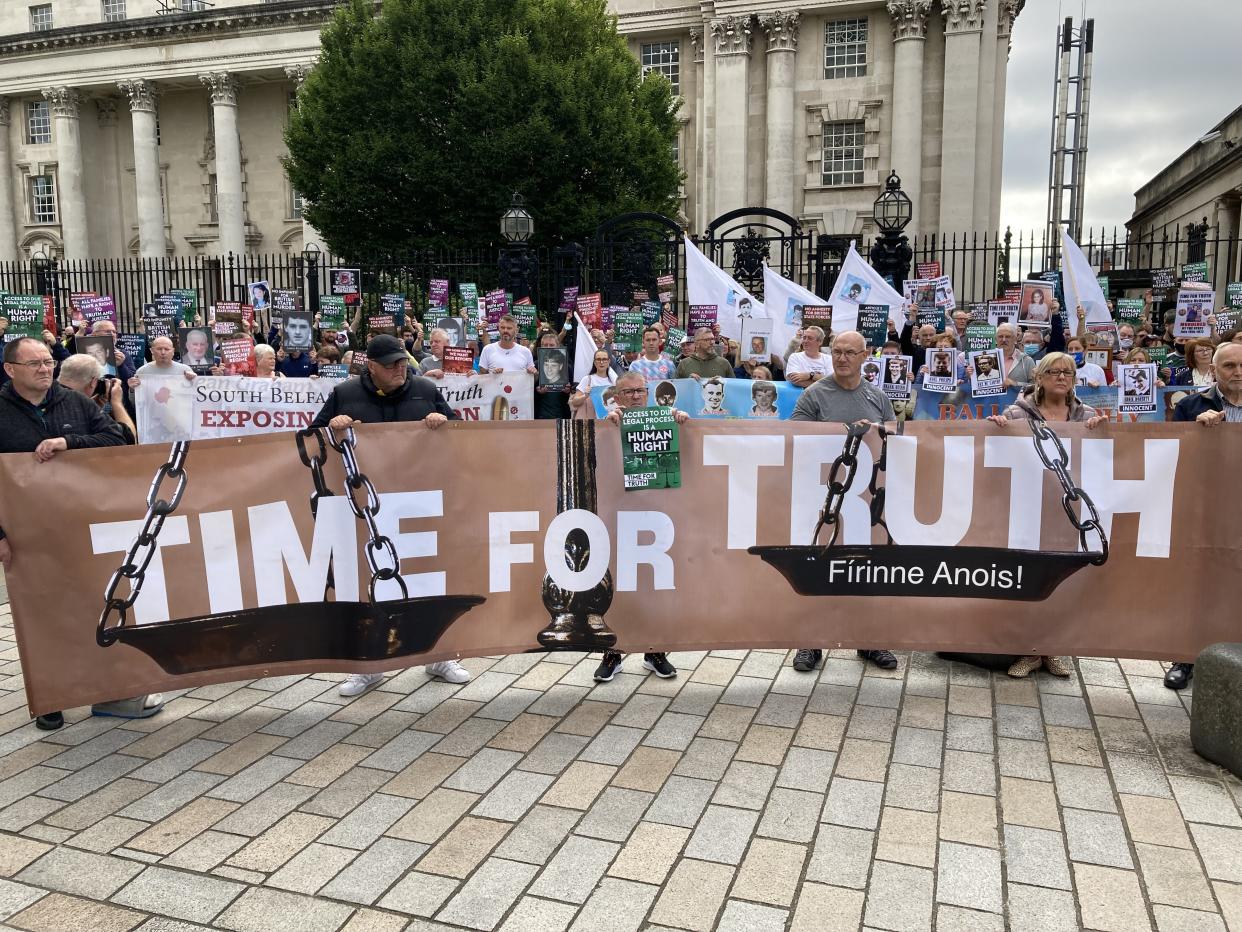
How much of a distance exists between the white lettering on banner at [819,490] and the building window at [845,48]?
1342 inches

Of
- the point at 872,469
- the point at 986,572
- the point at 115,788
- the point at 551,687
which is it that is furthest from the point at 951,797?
the point at 115,788

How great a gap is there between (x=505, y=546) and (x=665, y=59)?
37.1 meters

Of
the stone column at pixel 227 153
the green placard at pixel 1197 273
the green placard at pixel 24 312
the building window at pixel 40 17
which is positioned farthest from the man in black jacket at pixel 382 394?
the building window at pixel 40 17

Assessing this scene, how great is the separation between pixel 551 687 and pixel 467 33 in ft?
85.2

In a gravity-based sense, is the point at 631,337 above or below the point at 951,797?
above

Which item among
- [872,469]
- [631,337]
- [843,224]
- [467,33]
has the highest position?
[467,33]

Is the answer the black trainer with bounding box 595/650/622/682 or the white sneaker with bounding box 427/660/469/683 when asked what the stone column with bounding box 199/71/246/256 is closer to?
the white sneaker with bounding box 427/660/469/683

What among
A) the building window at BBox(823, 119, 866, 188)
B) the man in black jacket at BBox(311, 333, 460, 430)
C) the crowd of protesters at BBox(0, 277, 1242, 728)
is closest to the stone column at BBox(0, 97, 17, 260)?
the building window at BBox(823, 119, 866, 188)

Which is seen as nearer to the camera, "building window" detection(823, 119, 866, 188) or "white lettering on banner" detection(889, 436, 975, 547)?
"white lettering on banner" detection(889, 436, 975, 547)

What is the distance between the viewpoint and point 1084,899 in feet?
10.5

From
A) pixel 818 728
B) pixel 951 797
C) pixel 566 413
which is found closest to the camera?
pixel 951 797

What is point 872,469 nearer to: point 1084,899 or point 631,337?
point 1084,899

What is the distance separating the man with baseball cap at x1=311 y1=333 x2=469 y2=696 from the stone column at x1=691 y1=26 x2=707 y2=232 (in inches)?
1301

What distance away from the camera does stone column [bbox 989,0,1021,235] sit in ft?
113
